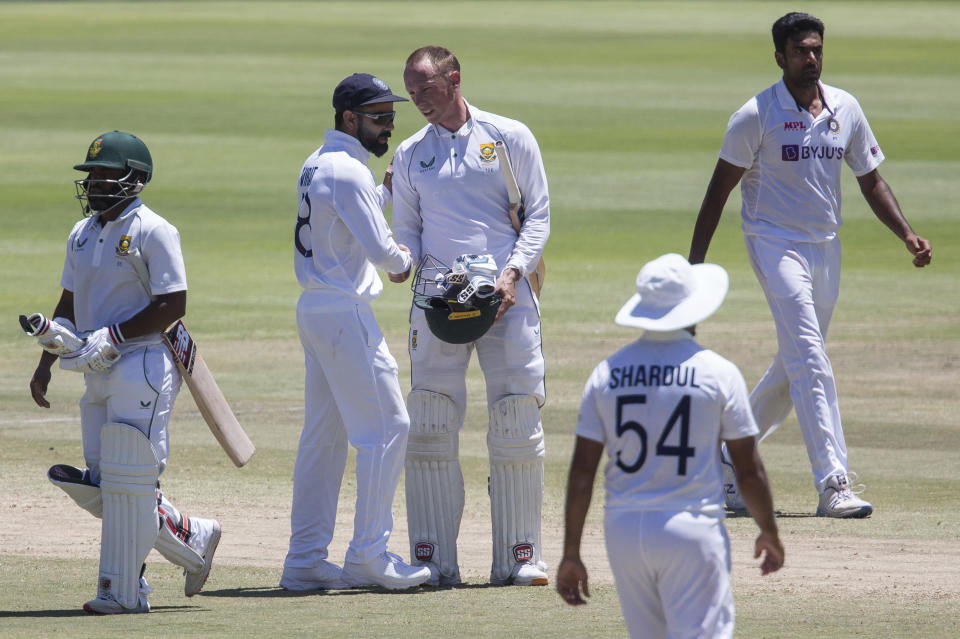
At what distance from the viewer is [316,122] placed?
3228 centimetres

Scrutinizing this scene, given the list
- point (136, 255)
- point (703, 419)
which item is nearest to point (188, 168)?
point (136, 255)

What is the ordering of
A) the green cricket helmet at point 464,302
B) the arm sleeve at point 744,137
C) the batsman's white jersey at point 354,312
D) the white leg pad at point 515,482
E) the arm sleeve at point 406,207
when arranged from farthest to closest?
the arm sleeve at point 744,137 < the arm sleeve at point 406,207 < the white leg pad at point 515,482 < the green cricket helmet at point 464,302 < the batsman's white jersey at point 354,312

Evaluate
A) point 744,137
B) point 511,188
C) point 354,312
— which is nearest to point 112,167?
point 354,312

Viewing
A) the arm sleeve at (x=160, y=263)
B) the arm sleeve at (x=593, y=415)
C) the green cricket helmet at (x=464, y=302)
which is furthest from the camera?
the green cricket helmet at (x=464, y=302)

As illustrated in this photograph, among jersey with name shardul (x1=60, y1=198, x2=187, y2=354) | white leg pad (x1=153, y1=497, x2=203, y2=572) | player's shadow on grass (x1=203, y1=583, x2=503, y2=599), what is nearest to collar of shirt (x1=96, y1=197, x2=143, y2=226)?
jersey with name shardul (x1=60, y1=198, x2=187, y2=354)

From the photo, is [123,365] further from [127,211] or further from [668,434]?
[668,434]

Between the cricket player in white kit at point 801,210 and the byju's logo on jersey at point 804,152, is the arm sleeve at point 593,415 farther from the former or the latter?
the byju's logo on jersey at point 804,152

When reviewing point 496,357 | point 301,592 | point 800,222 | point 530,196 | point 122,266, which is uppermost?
point 530,196

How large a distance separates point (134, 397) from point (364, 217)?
1.26 meters

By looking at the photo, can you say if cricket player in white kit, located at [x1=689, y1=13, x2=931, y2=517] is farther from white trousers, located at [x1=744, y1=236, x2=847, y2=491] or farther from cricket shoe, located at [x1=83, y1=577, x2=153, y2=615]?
cricket shoe, located at [x1=83, y1=577, x2=153, y2=615]

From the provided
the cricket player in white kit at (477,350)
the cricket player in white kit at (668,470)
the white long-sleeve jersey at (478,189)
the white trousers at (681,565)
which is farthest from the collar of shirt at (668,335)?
the white long-sleeve jersey at (478,189)

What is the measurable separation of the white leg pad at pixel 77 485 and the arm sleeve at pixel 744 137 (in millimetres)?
3835

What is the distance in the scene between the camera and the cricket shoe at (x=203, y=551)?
24.4 feet

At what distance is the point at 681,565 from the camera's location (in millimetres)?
4938
